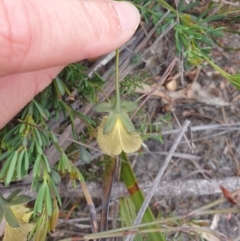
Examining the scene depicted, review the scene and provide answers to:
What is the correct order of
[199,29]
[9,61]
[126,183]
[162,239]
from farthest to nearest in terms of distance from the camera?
[126,183]
[162,239]
[199,29]
[9,61]

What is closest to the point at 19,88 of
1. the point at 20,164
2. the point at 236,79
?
the point at 20,164

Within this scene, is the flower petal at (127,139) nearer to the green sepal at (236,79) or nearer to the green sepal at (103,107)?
the green sepal at (103,107)

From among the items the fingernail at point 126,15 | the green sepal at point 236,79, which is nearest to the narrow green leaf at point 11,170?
the fingernail at point 126,15

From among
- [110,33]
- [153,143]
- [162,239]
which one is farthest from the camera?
[153,143]

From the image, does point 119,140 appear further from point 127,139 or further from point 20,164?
point 20,164

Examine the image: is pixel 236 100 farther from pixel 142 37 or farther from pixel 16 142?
pixel 16 142

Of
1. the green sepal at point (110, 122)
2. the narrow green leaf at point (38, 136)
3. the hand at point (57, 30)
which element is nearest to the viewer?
the hand at point (57, 30)

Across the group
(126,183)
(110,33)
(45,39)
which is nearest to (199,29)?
(110,33)

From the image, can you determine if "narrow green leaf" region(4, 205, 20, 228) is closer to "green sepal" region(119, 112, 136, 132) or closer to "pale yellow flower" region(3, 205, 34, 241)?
"pale yellow flower" region(3, 205, 34, 241)
